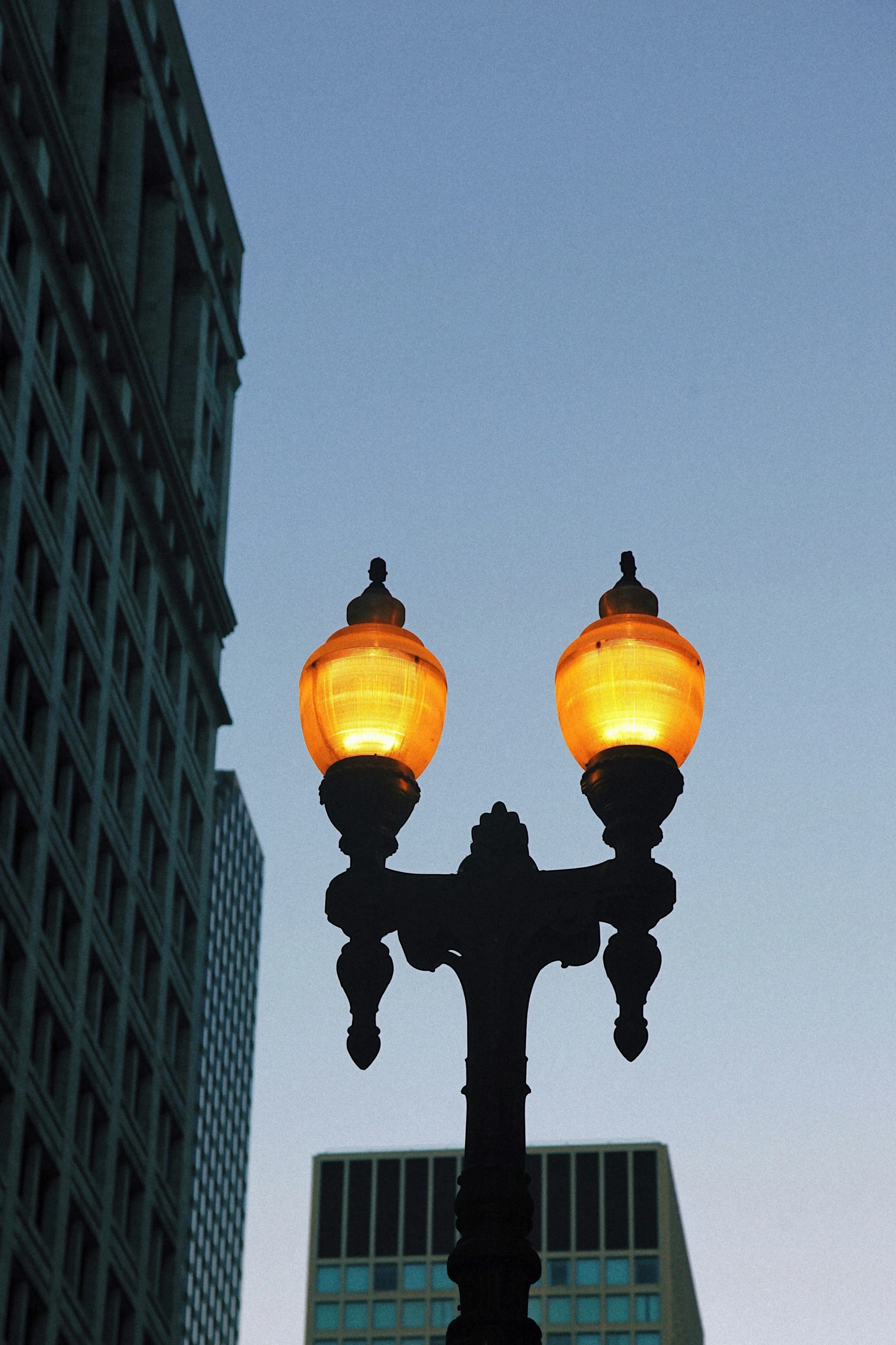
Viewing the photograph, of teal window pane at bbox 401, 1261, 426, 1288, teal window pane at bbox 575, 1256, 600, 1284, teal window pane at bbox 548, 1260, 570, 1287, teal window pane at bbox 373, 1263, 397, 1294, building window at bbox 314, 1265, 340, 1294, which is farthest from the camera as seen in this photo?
building window at bbox 314, 1265, 340, 1294

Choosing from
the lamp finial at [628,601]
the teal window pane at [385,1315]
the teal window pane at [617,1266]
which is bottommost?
the lamp finial at [628,601]

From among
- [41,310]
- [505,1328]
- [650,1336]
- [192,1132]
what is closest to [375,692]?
[505,1328]

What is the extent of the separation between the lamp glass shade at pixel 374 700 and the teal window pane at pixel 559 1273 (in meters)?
156

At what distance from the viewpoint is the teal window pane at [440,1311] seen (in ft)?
537

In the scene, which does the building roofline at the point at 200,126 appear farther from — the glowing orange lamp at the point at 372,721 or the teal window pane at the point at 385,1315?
the teal window pane at the point at 385,1315

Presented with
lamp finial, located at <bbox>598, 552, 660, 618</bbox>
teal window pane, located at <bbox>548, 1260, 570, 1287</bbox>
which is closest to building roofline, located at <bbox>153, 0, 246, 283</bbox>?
lamp finial, located at <bbox>598, 552, 660, 618</bbox>

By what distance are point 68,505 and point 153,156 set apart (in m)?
20.8

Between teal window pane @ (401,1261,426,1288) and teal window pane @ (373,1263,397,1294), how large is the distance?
2.09ft

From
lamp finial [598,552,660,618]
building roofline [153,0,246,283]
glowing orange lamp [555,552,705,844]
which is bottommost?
glowing orange lamp [555,552,705,844]

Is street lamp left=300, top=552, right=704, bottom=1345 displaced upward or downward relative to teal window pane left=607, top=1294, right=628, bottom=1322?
downward

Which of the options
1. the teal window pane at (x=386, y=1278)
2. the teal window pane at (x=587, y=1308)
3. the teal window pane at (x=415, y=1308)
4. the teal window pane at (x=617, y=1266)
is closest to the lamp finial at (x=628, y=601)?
the teal window pane at (x=587, y=1308)

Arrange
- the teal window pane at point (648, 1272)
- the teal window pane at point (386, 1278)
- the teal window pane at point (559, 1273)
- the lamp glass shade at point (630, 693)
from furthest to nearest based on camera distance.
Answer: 1. the teal window pane at point (386, 1278)
2. the teal window pane at point (648, 1272)
3. the teal window pane at point (559, 1273)
4. the lamp glass shade at point (630, 693)

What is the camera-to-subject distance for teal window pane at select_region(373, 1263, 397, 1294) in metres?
165

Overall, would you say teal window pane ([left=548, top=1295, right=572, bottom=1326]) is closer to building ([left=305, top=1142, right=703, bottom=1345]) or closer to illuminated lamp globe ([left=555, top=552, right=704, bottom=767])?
building ([left=305, top=1142, right=703, bottom=1345])
